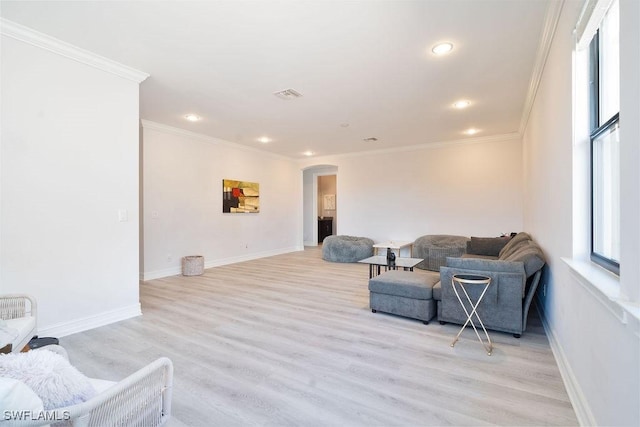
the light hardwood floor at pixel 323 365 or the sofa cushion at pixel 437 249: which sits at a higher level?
the sofa cushion at pixel 437 249

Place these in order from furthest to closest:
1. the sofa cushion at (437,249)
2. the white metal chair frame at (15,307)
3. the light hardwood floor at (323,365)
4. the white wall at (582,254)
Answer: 1. the sofa cushion at (437,249)
2. the white metal chair frame at (15,307)
3. the light hardwood floor at (323,365)
4. the white wall at (582,254)

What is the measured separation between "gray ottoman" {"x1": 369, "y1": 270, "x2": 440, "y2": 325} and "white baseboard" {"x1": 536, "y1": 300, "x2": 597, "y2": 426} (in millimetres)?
1071

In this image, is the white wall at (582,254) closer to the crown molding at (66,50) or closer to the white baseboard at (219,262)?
the crown molding at (66,50)

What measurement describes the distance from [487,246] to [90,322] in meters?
5.90

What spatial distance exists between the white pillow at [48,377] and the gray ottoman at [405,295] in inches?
114

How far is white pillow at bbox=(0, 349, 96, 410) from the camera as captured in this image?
2.94ft

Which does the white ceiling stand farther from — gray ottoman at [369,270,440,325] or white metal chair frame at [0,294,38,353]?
gray ottoman at [369,270,440,325]

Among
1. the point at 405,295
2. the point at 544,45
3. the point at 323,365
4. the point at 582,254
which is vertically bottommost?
the point at 323,365

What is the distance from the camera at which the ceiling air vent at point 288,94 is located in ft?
13.1

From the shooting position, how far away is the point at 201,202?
247 inches

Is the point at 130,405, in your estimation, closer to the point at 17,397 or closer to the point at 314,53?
the point at 17,397

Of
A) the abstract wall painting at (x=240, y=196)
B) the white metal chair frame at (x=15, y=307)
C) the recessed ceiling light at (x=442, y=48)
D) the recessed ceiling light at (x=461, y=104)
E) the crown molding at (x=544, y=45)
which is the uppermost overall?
the recessed ceiling light at (x=461, y=104)

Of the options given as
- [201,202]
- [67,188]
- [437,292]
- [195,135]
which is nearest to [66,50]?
[67,188]

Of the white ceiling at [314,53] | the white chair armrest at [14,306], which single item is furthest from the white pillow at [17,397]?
the white ceiling at [314,53]
